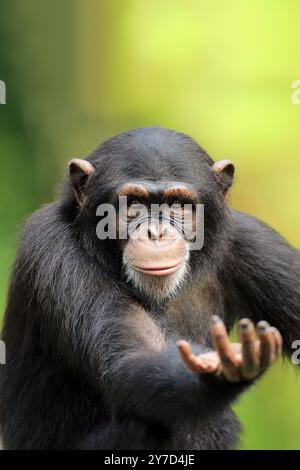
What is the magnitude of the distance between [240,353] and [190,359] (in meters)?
0.21

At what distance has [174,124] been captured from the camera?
9594 mm

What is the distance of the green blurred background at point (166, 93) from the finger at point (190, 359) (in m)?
4.74

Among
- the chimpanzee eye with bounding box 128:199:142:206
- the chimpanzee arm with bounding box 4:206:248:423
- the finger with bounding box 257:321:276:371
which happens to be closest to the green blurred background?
the chimpanzee arm with bounding box 4:206:248:423

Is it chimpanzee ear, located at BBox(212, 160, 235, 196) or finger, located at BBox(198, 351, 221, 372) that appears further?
chimpanzee ear, located at BBox(212, 160, 235, 196)

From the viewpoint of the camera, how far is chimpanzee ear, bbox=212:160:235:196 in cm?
492

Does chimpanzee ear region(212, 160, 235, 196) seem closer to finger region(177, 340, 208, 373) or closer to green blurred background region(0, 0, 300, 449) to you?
finger region(177, 340, 208, 373)

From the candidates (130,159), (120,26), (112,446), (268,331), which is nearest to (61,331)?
(112,446)

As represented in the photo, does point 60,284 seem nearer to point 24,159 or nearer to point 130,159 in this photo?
point 130,159

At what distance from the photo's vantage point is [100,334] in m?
4.31

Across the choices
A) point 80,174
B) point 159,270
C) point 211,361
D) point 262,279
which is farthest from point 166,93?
point 211,361

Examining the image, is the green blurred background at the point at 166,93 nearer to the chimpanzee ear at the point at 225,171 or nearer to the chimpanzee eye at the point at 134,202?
the chimpanzee ear at the point at 225,171

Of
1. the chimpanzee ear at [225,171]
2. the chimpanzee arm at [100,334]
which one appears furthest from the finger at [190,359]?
the chimpanzee ear at [225,171]

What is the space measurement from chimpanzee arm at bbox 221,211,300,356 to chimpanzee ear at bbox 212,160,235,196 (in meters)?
0.31
